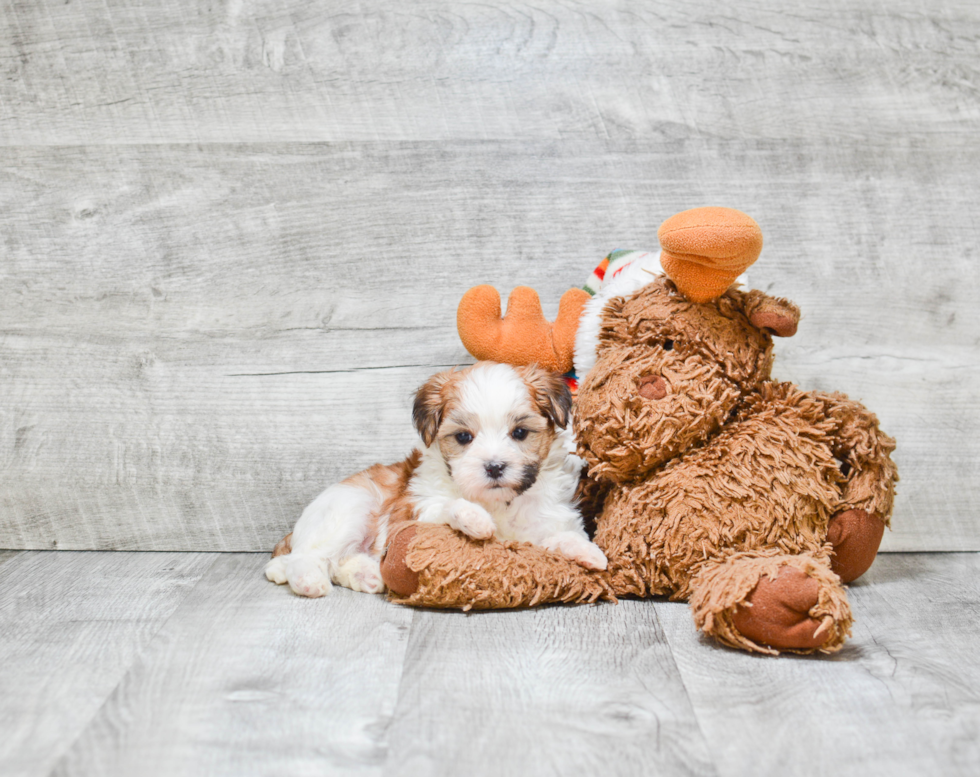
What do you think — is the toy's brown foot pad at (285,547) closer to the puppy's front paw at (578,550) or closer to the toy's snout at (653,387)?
the puppy's front paw at (578,550)

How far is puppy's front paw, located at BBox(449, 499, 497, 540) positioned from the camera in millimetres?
1526

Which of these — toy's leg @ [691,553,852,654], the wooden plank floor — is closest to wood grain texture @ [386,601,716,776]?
the wooden plank floor

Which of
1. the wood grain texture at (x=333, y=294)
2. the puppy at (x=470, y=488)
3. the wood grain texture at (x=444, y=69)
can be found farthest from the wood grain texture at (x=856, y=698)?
the wood grain texture at (x=444, y=69)

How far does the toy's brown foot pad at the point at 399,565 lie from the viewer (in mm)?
1521

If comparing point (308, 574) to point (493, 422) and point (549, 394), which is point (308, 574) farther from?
point (549, 394)

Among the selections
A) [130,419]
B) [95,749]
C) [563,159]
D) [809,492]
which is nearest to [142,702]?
[95,749]

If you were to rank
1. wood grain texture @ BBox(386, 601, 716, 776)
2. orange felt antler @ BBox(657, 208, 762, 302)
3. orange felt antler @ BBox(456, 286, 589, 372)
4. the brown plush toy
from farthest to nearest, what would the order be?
1. orange felt antler @ BBox(456, 286, 589, 372)
2. the brown plush toy
3. orange felt antler @ BBox(657, 208, 762, 302)
4. wood grain texture @ BBox(386, 601, 716, 776)

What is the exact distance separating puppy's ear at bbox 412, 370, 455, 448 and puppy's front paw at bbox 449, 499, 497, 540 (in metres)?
0.16

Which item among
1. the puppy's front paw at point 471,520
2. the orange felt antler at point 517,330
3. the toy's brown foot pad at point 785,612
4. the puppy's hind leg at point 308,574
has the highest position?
the orange felt antler at point 517,330

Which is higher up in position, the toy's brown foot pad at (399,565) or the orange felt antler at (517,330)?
the orange felt antler at (517,330)

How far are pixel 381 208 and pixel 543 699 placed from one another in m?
1.24

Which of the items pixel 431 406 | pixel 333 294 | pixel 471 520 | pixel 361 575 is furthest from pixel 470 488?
pixel 333 294

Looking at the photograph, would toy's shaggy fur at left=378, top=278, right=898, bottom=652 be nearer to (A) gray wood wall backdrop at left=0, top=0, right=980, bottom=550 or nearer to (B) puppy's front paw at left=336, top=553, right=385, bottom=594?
(B) puppy's front paw at left=336, top=553, right=385, bottom=594

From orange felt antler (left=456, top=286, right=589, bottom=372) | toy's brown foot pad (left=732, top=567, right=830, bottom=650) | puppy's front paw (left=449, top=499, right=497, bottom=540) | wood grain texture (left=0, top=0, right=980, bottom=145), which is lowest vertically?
toy's brown foot pad (left=732, top=567, right=830, bottom=650)
